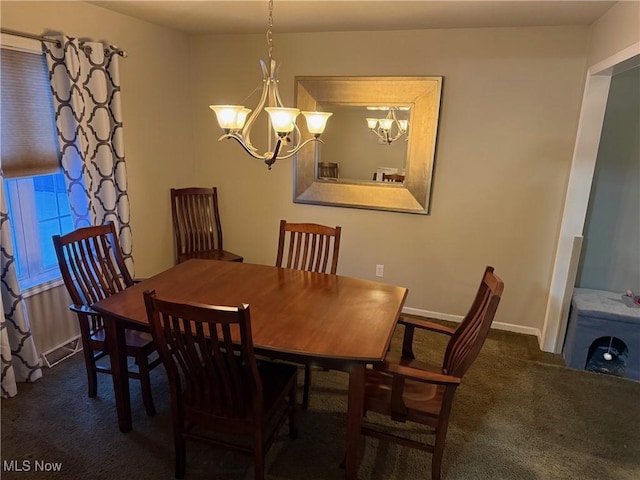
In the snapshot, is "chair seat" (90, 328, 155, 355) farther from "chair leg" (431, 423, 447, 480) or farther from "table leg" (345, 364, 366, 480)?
"chair leg" (431, 423, 447, 480)

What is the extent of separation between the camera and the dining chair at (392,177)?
364cm

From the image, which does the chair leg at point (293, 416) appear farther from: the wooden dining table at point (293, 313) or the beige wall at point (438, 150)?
the beige wall at point (438, 150)

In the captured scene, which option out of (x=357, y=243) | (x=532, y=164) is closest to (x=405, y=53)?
(x=532, y=164)

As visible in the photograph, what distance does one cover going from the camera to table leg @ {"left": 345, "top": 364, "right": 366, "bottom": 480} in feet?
5.94

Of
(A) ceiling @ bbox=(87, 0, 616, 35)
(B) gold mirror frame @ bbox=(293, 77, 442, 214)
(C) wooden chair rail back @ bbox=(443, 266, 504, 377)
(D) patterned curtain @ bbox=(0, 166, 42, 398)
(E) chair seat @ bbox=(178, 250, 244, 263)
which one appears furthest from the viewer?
(E) chair seat @ bbox=(178, 250, 244, 263)

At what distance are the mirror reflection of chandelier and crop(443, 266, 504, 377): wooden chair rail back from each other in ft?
5.80

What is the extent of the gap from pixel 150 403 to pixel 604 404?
2.72m

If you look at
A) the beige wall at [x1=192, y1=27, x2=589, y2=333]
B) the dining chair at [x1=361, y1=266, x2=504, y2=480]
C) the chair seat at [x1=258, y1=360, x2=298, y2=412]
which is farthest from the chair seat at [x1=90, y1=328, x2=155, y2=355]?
the beige wall at [x1=192, y1=27, x2=589, y2=333]

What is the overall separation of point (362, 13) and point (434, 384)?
2.38 m

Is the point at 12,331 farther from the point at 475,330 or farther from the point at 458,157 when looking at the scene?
the point at 458,157

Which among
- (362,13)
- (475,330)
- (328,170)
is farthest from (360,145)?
(475,330)

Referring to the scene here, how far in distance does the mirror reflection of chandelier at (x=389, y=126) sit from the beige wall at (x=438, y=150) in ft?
0.97

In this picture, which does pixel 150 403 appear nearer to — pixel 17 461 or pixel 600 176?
pixel 17 461

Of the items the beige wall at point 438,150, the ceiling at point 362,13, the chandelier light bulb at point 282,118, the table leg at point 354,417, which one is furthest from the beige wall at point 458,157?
the table leg at point 354,417
